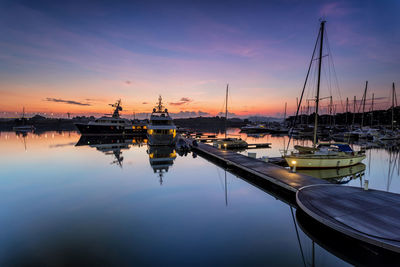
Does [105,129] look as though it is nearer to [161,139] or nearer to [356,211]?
[161,139]

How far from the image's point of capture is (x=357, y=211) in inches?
308

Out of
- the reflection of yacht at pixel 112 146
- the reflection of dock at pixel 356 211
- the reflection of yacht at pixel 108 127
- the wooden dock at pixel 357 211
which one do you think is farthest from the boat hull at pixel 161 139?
the reflection of yacht at pixel 108 127

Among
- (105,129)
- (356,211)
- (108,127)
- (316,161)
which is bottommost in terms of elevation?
(356,211)

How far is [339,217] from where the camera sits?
292 inches

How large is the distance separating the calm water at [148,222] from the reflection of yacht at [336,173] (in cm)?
41

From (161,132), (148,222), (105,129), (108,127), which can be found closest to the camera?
(148,222)

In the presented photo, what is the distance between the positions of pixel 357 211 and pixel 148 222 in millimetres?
9621

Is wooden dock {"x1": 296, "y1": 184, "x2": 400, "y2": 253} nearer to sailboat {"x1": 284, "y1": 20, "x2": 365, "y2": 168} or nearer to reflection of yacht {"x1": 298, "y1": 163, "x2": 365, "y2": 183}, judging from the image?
sailboat {"x1": 284, "y1": 20, "x2": 365, "y2": 168}

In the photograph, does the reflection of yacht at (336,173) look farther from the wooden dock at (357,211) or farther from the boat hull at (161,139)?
the boat hull at (161,139)

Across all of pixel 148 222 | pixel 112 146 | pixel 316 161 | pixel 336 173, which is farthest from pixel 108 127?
pixel 336 173

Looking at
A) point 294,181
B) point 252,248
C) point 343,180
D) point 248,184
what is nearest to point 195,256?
point 252,248

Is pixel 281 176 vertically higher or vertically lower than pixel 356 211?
lower

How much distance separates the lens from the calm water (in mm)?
7086

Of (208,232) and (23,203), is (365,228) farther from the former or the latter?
(23,203)
